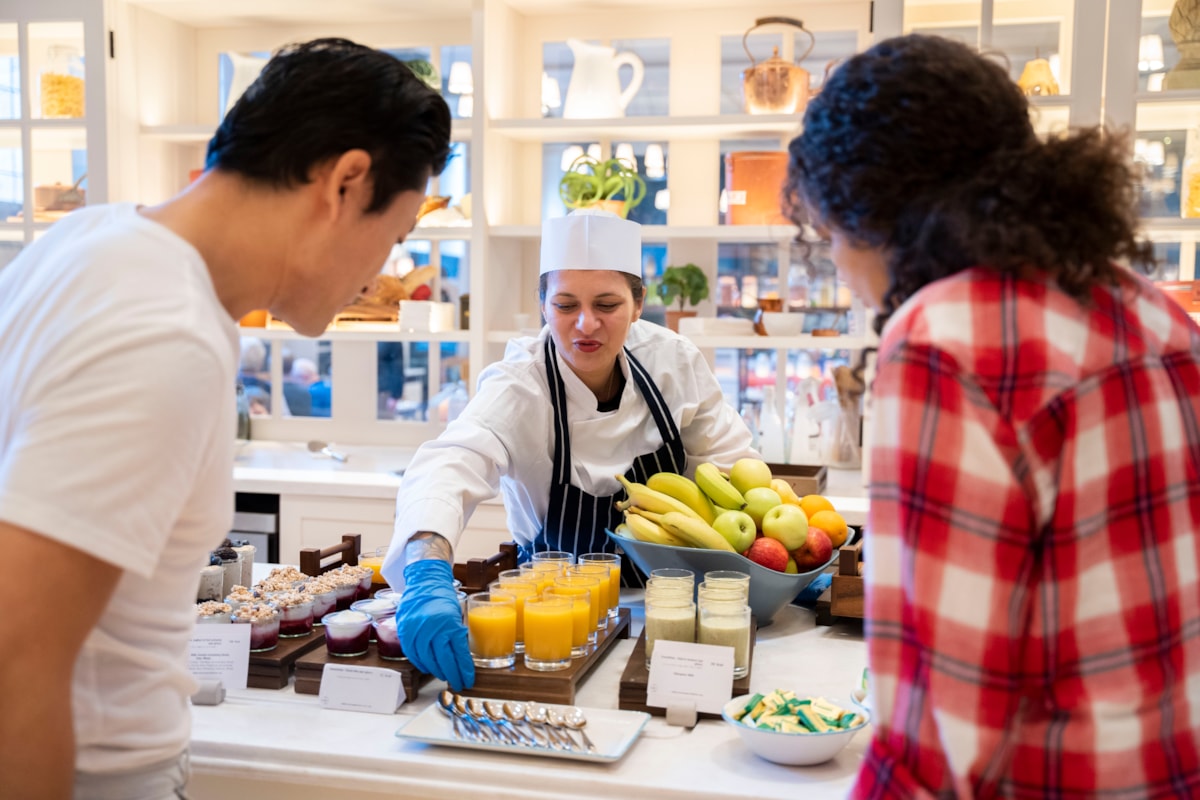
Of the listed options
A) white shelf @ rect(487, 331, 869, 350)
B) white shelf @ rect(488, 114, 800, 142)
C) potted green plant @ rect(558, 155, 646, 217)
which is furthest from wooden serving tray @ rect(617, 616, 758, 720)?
white shelf @ rect(488, 114, 800, 142)

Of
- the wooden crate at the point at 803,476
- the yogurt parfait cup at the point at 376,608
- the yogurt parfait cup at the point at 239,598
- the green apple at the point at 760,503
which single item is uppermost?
the green apple at the point at 760,503

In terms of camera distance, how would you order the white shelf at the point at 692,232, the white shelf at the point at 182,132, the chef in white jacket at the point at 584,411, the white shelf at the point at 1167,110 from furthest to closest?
the white shelf at the point at 182,132, the white shelf at the point at 692,232, the white shelf at the point at 1167,110, the chef in white jacket at the point at 584,411

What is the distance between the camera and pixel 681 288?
3.69 metres

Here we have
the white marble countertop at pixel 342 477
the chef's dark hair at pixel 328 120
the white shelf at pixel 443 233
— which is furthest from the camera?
the white shelf at pixel 443 233

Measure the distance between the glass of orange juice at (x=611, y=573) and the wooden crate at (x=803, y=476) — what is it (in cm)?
126

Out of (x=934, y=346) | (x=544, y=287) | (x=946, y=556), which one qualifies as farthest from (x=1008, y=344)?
(x=544, y=287)

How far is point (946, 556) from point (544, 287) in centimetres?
176

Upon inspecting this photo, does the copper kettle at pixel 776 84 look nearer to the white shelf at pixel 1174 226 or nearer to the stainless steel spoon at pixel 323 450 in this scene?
the white shelf at pixel 1174 226

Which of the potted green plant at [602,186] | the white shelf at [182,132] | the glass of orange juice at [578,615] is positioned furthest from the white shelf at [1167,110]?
the glass of orange juice at [578,615]

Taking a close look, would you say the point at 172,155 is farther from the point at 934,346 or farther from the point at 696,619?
the point at 934,346

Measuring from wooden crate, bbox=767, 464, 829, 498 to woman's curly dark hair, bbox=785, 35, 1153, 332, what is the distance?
7.07 feet

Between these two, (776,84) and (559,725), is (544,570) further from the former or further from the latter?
(776,84)

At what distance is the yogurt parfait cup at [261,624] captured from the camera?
5.34ft

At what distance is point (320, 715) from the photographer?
4.93ft
